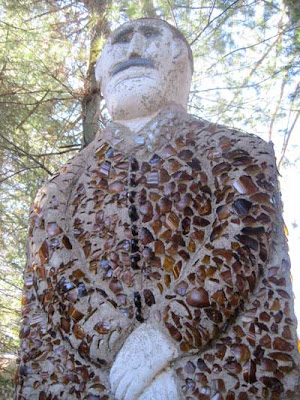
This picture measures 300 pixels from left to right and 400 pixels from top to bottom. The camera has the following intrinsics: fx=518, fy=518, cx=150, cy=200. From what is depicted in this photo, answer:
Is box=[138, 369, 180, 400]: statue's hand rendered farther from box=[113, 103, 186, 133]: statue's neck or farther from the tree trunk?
the tree trunk

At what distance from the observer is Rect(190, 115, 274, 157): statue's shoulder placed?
2113mm

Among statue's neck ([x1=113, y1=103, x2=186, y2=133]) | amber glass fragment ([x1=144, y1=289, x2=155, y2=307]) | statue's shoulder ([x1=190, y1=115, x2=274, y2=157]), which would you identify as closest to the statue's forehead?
statue's neck ([x1=113, y1=103, x2=186, y2=133])

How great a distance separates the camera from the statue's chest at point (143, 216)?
1968 mm

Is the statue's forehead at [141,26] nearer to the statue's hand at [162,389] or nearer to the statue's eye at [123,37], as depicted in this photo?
the statue's eye at [123,37]

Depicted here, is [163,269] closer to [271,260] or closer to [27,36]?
[271,260]

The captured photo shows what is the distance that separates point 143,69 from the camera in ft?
7.77

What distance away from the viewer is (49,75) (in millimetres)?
4676

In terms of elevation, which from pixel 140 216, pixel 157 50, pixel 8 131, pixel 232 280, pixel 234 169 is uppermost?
pixel 8 131

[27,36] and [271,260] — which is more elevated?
[27,36]

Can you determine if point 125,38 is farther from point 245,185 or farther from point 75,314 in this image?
point 75,314

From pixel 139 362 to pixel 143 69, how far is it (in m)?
1.31

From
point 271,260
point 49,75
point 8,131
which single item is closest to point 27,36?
point 49,75

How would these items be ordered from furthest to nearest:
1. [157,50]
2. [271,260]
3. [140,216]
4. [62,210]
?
[157,50] < [62,210] < [140,216] < [271,260]

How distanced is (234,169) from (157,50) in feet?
2.51
